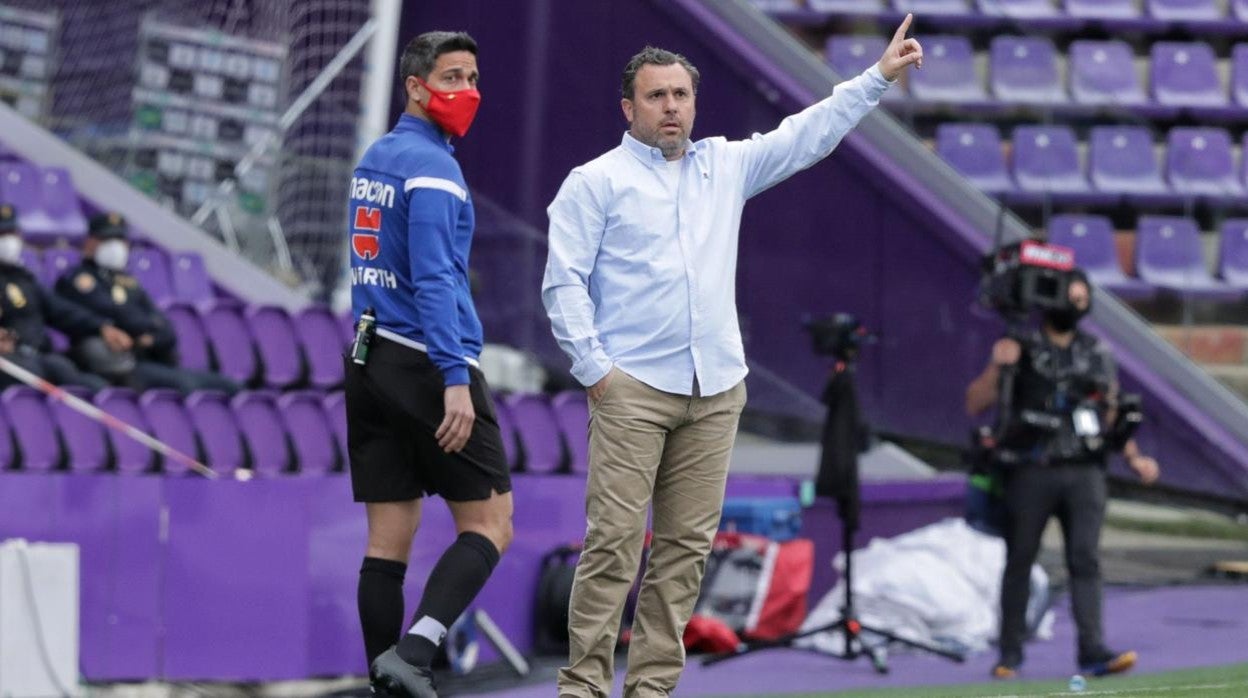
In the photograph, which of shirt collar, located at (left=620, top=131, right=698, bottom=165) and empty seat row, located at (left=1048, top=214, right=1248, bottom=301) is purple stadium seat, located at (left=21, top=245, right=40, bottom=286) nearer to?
empty seat row, located at (left=1048, top=214, right=1248, bottom=301)

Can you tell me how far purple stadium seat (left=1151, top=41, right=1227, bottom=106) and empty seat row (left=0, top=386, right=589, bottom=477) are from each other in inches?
296

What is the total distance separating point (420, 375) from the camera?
5887 mm

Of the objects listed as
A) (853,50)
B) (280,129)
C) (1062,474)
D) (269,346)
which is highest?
(853,50)

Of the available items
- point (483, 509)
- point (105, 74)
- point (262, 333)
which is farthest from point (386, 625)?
point (105, 74)

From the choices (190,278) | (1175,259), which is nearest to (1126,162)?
(1175,259)

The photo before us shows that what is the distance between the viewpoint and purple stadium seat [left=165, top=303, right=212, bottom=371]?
40.9 ft

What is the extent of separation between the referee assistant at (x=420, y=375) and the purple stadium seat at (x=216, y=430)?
4.75 metres

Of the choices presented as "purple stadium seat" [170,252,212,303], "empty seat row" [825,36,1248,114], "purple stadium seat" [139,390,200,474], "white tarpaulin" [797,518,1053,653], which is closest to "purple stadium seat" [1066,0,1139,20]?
"empty seat row" [825,36,1248,114]

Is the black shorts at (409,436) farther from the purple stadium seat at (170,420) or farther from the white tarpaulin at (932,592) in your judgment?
the white tarpaulin at (932,592)

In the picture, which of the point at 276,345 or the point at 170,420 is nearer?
the point at 170,420

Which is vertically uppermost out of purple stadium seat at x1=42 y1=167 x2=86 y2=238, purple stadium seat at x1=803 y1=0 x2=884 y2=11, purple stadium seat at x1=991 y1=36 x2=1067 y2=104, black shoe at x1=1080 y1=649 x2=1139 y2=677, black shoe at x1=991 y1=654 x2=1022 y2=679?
purple stadium seat at x1=803 y1=0 x2=884 y2=11

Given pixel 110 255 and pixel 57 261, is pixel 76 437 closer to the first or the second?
pixel 110 255

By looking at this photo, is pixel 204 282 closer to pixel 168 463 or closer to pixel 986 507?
pixel 168 463

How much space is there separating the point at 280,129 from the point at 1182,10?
716 centimetres
